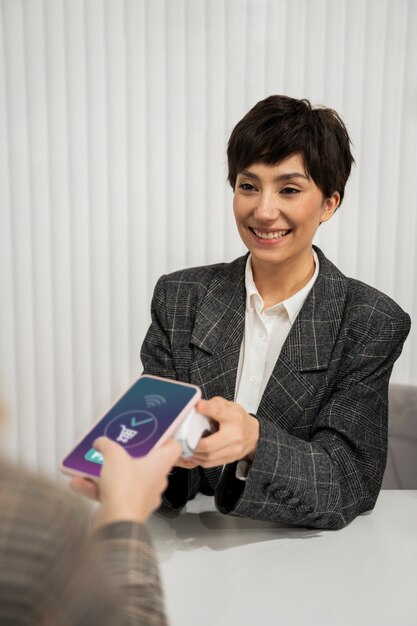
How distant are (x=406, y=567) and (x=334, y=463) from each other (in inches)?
9.4

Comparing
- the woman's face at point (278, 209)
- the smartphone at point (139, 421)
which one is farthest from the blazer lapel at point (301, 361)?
A: the smartphone at point (139, 421)

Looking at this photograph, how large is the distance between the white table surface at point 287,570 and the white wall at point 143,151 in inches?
57.1

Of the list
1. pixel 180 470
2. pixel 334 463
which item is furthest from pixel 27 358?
pixel 334 463

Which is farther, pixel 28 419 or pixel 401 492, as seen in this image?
pixel 28 419

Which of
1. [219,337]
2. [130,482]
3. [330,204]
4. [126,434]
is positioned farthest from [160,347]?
[130,482]

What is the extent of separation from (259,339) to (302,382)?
161 millimetres

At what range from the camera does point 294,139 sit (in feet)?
4.41

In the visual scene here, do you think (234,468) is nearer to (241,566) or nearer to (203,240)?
(241,566)

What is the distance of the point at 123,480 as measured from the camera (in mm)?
681

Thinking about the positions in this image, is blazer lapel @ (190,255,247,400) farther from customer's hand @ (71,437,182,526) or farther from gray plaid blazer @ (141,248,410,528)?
customer's hand @ (71,437,182,526)

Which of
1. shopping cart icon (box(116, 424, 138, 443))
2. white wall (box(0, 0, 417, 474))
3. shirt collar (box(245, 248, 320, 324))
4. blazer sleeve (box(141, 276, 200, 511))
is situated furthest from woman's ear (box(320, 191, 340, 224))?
white wall (box(0, 0, 417, 474))

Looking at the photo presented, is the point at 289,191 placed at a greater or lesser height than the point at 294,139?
lesser

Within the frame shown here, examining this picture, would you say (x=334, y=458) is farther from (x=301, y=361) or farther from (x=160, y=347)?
(x=160, y=347)

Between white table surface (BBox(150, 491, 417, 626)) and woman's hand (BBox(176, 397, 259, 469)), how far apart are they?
5.3 inches
